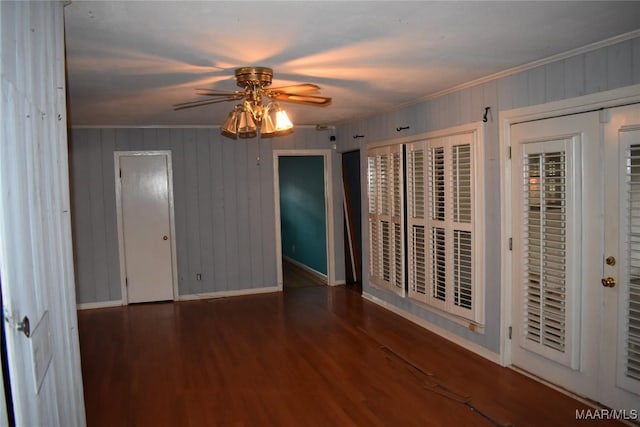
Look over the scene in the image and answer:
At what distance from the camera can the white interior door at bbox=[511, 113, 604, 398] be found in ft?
10.2

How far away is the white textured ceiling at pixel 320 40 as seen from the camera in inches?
89.1

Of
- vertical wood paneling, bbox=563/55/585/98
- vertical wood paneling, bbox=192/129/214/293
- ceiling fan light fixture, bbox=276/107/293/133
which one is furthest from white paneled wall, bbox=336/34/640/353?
vertical wood paneling, bbox=192/129/214/293

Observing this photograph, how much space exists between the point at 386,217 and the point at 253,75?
2.79 m

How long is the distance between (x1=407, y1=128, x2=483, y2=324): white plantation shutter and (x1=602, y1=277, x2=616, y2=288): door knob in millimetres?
1146

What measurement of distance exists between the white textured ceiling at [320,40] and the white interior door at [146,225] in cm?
217

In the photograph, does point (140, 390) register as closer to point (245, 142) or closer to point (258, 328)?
point (258, 328)

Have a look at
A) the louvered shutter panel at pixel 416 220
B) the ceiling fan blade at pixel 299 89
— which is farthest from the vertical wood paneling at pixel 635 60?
the louvered shutter panel at pixel 416 220

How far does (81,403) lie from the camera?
6.54 ft

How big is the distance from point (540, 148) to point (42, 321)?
3231mm

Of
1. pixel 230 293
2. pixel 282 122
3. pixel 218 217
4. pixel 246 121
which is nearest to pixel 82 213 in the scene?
pixel 218 217

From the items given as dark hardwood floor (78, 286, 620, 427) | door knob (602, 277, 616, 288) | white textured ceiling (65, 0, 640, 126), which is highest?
white textured ceiling (65, 0, 640, 126)

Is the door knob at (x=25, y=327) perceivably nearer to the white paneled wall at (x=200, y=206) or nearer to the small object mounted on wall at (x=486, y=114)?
the small object mounted on wall at (x=486, y=114)

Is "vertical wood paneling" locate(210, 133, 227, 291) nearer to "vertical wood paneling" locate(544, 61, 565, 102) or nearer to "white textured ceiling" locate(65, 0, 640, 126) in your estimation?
"white textured ceiling" locate(65, 0, 640, 126)

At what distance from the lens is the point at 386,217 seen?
18.1ft
